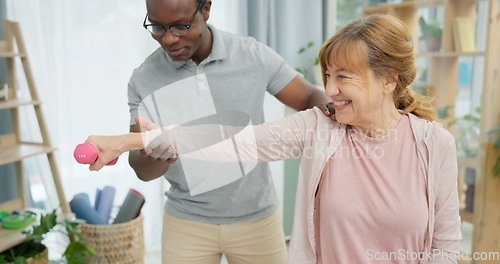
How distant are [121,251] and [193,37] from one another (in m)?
1.38

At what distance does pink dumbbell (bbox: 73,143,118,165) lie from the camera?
849 millimetres

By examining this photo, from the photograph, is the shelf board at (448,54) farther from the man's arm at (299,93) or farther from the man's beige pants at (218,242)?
the man's beige pants at (218,242)

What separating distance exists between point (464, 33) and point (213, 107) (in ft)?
5.67

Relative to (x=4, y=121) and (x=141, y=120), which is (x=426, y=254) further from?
A: (x=4, y=121)

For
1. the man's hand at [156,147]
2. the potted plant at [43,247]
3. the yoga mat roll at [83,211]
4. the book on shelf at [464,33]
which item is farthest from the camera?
the book on shelf at [464,33]

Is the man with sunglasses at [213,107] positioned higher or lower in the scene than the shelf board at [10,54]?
lower

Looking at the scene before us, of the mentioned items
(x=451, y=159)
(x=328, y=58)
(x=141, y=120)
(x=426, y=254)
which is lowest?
(x=426, y=254)

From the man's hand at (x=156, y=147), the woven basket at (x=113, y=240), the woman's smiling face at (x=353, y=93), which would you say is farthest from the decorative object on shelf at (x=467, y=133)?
the man's hand at (x=156, y=147)

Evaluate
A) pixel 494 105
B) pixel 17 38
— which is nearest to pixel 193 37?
pixel 17 38

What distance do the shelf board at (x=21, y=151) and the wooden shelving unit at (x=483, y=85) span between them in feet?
6.16

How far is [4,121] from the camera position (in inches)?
88.7

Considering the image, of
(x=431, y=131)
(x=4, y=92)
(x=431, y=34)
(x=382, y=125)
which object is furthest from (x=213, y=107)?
(x=431, y=34)

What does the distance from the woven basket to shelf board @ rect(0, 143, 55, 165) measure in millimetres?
409

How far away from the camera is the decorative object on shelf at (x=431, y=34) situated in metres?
2.56
